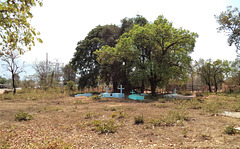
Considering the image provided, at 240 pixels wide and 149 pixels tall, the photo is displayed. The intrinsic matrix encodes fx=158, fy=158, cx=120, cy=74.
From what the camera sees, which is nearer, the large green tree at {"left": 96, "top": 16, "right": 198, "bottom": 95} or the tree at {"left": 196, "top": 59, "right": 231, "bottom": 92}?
the large green tree at {"left": 96, "top": 16, "right": 198, "bottom": 95}

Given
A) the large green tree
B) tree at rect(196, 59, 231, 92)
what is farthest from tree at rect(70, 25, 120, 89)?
tree at rect(196, 59, 231, 92)

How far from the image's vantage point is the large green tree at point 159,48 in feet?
56.8

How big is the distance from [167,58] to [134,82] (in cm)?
461

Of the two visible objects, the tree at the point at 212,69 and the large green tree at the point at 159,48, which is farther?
the tree at the point at 212,69

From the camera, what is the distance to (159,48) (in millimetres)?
19812

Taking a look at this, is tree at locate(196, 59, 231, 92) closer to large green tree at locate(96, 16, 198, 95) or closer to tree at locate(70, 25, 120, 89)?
large green tree at locate(96, 16, 198, 95)

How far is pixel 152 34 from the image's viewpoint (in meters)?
17.7

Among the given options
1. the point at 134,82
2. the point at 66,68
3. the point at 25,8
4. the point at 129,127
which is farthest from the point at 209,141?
the point at 66,68

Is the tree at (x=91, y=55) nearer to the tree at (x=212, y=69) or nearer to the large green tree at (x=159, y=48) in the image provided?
the large green tree at (x=159, y=48)

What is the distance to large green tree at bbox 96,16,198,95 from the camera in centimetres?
1731

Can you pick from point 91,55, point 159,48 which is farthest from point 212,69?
point 91,55

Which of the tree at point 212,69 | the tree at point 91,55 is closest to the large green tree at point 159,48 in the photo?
the tree at point 91,55

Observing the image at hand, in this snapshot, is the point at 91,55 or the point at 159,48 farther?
the point at 91,55

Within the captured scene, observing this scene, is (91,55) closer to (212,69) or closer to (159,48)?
(159,48)
